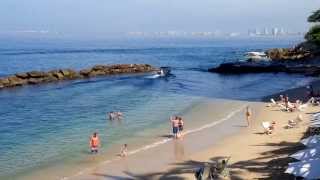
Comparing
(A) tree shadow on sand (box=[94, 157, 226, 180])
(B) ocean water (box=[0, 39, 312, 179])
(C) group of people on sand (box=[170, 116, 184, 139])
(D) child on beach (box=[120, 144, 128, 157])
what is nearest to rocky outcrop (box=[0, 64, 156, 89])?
(B) ocean water (box=[0, 39, 312, 179])

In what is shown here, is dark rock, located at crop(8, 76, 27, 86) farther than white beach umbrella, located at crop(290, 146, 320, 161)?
Yes

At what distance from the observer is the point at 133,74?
69.1 meters

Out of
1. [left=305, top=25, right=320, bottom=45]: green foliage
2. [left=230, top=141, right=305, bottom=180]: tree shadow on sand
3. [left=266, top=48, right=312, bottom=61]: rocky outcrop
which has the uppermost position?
[left=305, top=25, right=320, bottom=45]: green foliage

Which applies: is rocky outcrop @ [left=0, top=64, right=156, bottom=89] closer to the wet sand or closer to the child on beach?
the wet sand

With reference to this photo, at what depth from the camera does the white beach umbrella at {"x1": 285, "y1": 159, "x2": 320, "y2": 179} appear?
12.8 metres

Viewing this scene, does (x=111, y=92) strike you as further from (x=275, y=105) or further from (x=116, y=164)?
(x=116, y=164)

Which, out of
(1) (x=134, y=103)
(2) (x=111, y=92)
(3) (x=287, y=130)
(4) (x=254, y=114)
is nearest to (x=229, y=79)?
(2) (x=111, y=92)

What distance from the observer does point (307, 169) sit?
1317 cm

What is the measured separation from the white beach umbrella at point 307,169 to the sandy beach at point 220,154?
2871mm

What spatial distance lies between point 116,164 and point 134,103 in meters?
18.5

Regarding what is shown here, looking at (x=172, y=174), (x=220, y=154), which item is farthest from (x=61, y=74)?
(x=172, y=174)

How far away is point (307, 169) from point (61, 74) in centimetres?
5178

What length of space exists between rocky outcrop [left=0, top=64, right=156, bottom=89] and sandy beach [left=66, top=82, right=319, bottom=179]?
3304 centimetres

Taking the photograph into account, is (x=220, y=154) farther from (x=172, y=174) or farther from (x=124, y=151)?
(x=124, y=151)
